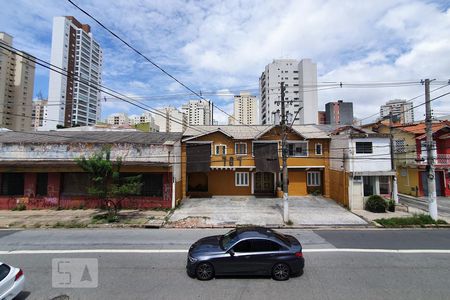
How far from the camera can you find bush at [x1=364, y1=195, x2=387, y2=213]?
1925 cm

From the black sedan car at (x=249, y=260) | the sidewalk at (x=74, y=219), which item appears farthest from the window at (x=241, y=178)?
the black sedan car at (x=249, y=260)

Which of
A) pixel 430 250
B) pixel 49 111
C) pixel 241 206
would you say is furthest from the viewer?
pixel 49 111

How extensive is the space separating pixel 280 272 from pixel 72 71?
103 meters

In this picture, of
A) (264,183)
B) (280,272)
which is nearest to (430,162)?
(264,183)

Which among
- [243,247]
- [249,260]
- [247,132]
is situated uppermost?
[247,132]

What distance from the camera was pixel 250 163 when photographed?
994 inches

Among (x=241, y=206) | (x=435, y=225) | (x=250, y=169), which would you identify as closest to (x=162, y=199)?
(x=241, y=206)

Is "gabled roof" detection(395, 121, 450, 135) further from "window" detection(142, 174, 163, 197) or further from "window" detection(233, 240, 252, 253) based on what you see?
"window" detection(142, 174, 163, 197)

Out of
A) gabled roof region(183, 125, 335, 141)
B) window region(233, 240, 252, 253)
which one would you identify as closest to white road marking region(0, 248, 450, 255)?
window region(233, 240, 252, 253)

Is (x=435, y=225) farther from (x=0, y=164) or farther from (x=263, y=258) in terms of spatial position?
(x=0, y=164)

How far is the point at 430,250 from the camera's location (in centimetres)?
1116

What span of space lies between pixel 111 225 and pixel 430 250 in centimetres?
1696

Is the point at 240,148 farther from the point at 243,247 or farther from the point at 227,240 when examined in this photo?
the point at 243,247
